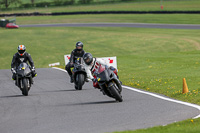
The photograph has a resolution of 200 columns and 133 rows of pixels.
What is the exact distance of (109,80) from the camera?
12.2 meters

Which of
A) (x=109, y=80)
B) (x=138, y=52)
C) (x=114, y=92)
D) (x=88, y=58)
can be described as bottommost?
(x=138, y=52)

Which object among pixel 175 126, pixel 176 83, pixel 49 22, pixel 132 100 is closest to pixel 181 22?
pixel 49 22

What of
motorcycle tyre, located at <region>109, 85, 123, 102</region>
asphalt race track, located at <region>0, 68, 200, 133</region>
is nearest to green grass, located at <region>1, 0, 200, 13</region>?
asphalt race track, located at <region>0, 68, 200, 133</region>

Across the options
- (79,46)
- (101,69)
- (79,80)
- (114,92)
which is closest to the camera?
(114,92)

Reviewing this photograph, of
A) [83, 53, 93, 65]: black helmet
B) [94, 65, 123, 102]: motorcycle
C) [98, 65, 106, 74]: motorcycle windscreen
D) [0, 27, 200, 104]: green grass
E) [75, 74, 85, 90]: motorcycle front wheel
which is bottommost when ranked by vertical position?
[0, 27, 200, 104]: green grass

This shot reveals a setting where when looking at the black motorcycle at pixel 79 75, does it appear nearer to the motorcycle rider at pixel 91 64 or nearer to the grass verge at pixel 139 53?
the grass verge at pixel 139 53

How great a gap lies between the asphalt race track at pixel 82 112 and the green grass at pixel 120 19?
168 feet

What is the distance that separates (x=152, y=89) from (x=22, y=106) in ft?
16.4

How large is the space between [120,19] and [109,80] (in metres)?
60.7

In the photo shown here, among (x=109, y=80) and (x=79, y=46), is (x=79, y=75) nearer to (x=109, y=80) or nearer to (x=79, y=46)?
(x=79, y=46)

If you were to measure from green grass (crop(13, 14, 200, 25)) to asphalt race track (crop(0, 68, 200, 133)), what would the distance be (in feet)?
168

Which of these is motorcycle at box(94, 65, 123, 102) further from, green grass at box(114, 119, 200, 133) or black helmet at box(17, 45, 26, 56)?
black helmet at box(17, 45, 26, 56)

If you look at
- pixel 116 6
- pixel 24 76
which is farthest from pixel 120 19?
pixel 24 76

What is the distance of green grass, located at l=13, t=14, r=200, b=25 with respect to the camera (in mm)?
66562
